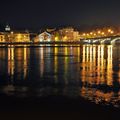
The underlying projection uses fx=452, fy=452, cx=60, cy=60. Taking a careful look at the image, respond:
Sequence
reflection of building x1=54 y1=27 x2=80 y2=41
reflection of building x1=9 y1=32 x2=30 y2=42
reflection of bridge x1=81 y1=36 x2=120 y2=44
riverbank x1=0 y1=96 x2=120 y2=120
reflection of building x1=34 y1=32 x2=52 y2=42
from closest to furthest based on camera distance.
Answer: riverbank x1=0 y1=96 x2=120 y2=120 → reflection of bridge x1=81 y1=36 x2=120 y2=44 → reflection of building x1=9 y1=32 x2=30 y2=42 → reflection of building x1=34 y1=32 x2=52 y2=42 → reflection of building x1=54 y1=27 x2=80 y2=41

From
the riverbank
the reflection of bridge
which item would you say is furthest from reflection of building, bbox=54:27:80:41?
the riverbank

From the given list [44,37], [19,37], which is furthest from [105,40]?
[19,37]

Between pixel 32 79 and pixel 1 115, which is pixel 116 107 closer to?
pixel 1 115

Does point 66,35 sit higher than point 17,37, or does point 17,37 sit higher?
point 66,35

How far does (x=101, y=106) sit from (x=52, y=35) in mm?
124149

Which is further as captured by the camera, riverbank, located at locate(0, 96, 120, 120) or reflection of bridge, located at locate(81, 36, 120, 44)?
reflection of bridge, located at locate(81, 36, 120, 44)

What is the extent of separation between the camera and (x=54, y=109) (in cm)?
1069

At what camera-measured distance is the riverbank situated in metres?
9.99

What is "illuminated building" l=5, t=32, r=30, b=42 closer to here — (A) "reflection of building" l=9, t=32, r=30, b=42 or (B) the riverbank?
(A) "reflection of building" l=9, t=32, r=30, b=42

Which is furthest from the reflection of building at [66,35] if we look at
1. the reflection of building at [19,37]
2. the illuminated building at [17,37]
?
the illuminated building at [17,37]

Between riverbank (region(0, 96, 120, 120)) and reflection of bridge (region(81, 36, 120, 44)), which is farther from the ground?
reflection of bridge (region(81, 36, 120, 44))

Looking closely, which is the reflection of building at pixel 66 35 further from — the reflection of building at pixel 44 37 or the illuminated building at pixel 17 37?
the illuminated building at pixel 17 37

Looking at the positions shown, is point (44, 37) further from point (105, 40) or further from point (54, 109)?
point (54, 109)

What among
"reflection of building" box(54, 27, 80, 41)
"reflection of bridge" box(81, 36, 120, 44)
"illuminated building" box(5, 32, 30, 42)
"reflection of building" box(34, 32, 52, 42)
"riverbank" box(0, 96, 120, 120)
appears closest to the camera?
"riverbank" box(0, 96, 120, 120)
